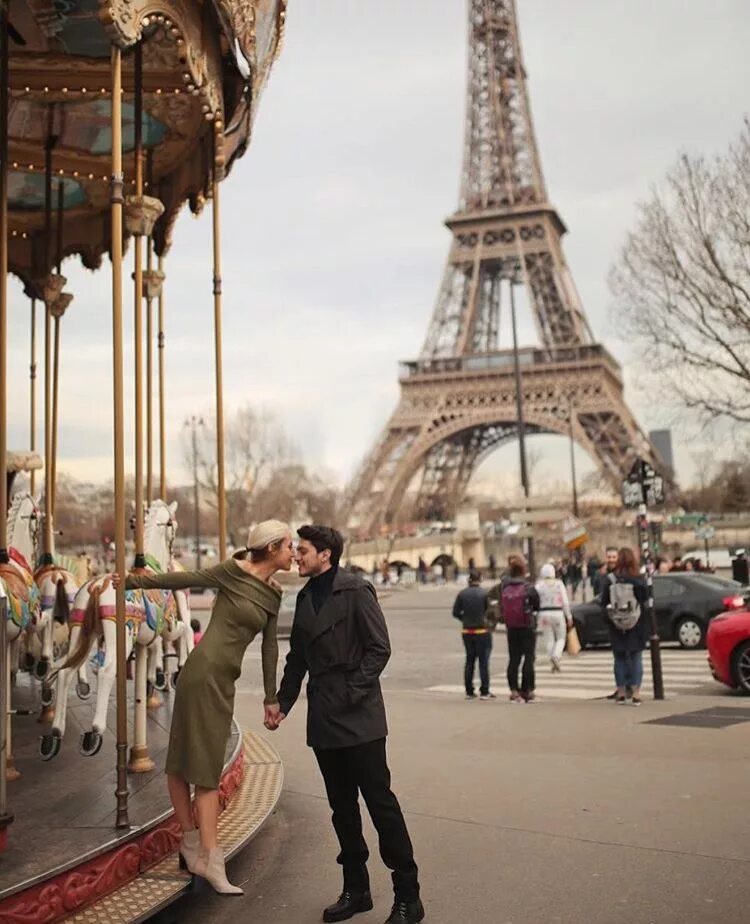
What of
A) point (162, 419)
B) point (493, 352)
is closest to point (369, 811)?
point (162, 419)

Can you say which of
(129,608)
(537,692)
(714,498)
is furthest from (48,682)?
(714,498)

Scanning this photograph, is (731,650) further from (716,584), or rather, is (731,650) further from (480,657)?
(716,584)

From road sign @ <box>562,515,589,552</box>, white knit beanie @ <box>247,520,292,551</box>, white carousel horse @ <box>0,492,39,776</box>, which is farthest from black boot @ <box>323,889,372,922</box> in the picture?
road sign @ <box>562,515,589,552</box>

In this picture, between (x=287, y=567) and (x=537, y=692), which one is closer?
(x=287, y=567)

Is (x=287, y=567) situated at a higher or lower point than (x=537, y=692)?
higher

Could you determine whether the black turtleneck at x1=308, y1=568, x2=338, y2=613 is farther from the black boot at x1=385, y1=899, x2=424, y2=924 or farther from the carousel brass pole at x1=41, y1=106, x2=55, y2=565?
the carousel brass pole at x1=41, y1=106, x2=55, y2=565

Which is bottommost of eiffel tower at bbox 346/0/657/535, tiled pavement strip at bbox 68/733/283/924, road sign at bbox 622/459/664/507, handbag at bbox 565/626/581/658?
handbag at bbox 565/626/581/658

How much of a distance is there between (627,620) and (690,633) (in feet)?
22.9

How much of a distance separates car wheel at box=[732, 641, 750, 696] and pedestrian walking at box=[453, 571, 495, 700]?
2.71m

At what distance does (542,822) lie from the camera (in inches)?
237

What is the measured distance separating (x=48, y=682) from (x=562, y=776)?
4.15m

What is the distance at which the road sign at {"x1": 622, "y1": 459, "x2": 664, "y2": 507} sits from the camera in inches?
487

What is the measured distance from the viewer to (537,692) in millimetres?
12547

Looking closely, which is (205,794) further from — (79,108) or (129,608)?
(79,108)
